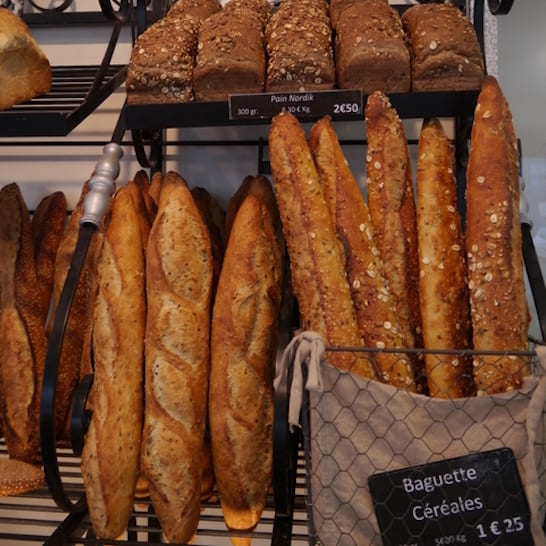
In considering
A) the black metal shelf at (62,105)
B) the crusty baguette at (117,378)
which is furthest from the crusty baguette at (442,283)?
the black metal shelf at (62,105)

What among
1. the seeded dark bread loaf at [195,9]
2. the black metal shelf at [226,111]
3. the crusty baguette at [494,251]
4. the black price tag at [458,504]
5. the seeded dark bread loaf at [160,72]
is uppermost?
the seeded dark bread loaf at [195,9]

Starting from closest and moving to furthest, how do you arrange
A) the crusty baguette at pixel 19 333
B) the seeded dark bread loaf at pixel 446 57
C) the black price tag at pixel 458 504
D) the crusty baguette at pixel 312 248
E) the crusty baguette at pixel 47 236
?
the black price tag at pixel 458 504 < the crusty baguette at pixel 312 248 < the seeded dark bread loaf at pixel 446 57 < the crusty baguette at pixel 19 333 < the crusty baguette at pixel 47 236

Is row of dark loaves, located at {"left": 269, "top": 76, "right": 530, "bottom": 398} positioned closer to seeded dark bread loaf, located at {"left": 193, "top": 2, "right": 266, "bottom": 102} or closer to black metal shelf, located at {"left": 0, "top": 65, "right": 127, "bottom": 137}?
seeded dark bread loaf, located at {"left": 193, "top": 2, "right": 266, "bottom": 102}

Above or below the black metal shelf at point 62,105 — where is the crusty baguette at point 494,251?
below

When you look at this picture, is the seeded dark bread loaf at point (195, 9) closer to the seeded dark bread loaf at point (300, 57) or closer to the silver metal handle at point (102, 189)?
the seeded dark bread loaf at point (300, 57)

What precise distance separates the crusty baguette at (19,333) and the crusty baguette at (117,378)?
0.25m

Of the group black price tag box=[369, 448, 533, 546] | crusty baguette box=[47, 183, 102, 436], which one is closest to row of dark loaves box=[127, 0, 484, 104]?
crusty baguette box=[47, 183, 102, 436]

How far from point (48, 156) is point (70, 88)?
334 mm

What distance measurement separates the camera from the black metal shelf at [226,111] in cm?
107

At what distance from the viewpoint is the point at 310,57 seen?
1136mm

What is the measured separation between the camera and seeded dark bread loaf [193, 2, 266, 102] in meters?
1.14

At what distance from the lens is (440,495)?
90cm

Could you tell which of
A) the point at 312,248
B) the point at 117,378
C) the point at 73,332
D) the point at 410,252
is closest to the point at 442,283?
the point at 410,252

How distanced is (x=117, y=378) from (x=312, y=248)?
0.40m
